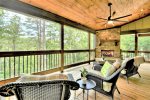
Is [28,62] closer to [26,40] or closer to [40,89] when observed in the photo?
[26,40]

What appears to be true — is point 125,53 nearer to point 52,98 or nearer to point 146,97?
point 146,97

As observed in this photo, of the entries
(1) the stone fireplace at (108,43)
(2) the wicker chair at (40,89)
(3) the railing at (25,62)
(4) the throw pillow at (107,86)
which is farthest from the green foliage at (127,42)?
(2) the wicker chair at (40,89)

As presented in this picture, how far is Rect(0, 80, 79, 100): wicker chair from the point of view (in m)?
1.22

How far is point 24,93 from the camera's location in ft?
4.26

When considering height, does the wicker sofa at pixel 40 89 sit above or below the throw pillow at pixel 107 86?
above

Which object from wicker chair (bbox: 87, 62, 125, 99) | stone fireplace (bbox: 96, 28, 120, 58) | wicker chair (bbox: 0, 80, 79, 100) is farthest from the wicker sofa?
stone fireplace (bbox: 96, 28, 120, 58)

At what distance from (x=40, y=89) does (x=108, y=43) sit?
334 inches

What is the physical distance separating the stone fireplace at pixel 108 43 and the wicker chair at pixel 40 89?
811cm

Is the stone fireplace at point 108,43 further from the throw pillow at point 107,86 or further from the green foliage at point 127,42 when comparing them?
the throw pillow at point 107,86

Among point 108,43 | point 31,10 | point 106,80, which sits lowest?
point 106,80

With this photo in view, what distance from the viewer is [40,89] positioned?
1.31 m

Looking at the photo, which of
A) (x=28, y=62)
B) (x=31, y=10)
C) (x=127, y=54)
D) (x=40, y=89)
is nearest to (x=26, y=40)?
(x=28, y=62)

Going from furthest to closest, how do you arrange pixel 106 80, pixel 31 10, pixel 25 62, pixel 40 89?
pixel 25 62
pixel 31 10
pixel 106 80
pixel 40 89

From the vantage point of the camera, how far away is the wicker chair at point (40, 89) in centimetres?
122
